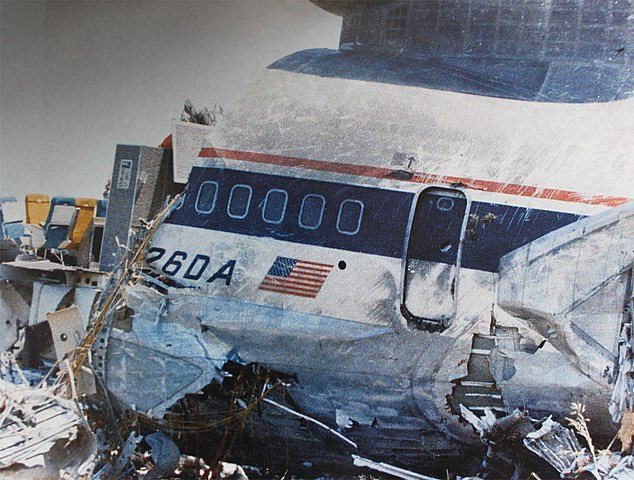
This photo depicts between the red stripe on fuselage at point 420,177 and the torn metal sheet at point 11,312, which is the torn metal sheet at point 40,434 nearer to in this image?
the torn metal sheet at point 11,312

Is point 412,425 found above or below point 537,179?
below

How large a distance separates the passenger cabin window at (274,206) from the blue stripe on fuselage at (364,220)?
23 mm

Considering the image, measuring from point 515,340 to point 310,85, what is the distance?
1.77 metres

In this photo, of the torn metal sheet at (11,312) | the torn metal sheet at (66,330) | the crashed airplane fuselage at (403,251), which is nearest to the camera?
the crashed airplane fuselage at (403,251)

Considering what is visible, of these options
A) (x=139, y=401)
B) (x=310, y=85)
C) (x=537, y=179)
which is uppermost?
(x=310, y=85)

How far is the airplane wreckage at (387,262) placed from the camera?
303cm

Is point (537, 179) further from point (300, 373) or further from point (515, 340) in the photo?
point (300, 373)

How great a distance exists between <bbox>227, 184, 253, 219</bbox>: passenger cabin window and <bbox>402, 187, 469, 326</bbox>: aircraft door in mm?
900

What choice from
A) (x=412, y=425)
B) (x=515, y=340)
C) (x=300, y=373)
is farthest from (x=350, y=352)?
(x=515, y=340)

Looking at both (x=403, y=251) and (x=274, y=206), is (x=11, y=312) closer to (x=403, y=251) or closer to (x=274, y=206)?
(x=274, y=206)

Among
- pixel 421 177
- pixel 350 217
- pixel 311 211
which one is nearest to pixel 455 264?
pixel 421 177

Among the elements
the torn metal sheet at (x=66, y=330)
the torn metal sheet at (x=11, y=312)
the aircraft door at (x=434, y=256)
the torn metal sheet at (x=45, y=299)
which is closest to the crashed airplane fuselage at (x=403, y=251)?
the aircraft door at (x=434, y=256)

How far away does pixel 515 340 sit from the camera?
304 centimetres

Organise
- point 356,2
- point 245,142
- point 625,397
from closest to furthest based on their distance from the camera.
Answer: point 625,397, point 245,142, point 356,2
